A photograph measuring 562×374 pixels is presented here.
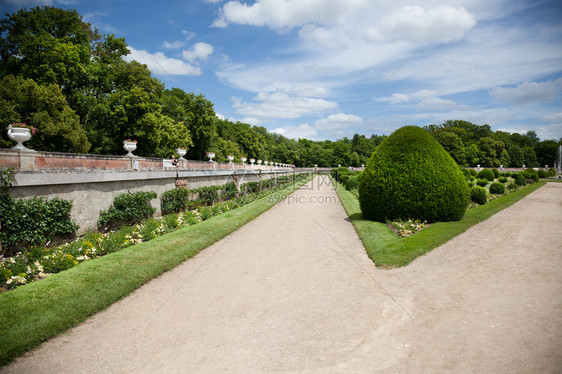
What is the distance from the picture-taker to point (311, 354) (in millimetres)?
3873

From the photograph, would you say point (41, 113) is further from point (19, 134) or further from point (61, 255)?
point (61, 255)

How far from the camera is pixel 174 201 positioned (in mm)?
15344

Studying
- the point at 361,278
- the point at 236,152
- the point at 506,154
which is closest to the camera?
the point at 361,278

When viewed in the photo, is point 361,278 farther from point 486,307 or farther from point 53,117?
point 53,117

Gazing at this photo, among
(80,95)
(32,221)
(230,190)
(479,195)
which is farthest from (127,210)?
(80,95)

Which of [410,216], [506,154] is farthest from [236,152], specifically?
[506,154]

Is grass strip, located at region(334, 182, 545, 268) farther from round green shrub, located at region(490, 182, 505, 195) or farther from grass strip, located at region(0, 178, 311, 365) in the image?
round green shrub, located at region(490, 182, 505, 195)

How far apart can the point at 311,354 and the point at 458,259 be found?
17.2 ft

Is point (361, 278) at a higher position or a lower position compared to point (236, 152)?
lower

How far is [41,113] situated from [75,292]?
24.2 meters

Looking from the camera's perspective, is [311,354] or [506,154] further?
[506,154]

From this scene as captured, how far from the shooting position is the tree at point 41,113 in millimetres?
22894

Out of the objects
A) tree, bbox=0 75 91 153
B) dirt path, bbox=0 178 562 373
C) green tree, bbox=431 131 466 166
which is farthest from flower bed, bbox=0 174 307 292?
green tree, bbox=431 131 466 166

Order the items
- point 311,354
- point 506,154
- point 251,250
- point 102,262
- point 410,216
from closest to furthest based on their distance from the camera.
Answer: point 311,354 → point 102,262 → point 251,250 → point 410,216 → point 506,154
